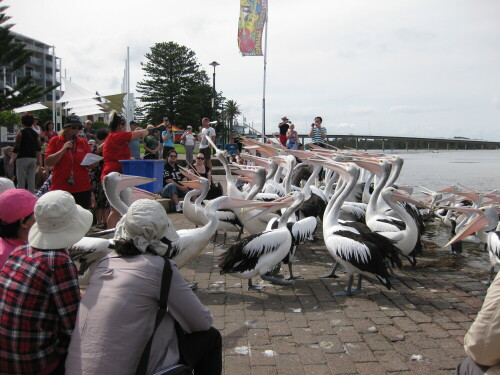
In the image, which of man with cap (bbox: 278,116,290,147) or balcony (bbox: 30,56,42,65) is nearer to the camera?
man with cap (bbox: 278,116,290,147)

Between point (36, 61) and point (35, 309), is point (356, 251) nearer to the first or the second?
point (35, 309)

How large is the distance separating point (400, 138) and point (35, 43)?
7668 centimetres

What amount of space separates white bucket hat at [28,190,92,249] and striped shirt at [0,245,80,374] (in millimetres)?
56

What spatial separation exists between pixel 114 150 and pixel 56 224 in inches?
160

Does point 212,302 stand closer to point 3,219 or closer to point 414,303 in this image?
point 414,303

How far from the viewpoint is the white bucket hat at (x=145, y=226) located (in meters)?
2.24

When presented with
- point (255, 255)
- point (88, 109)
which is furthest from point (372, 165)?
point (88, 109)

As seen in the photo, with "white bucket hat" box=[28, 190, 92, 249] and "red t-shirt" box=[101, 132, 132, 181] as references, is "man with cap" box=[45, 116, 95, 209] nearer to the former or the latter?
"red t-shirt" box=[101, 132, 132, 181]

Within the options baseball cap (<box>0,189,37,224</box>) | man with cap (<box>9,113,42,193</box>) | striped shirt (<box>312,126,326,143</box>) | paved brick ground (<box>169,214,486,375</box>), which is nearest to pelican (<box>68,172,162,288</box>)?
paved brick ground (<box>169,214,486,375</box>)

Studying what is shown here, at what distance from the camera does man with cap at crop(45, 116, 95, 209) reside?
580 cm

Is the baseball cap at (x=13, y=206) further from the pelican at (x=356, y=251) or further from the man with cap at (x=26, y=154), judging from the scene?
the man with cap at (x=26, y=154)

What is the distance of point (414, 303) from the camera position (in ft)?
15.6

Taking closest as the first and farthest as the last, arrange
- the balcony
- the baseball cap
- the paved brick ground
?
1. the baseball cap
2. the paved brick ground
3. the balcony

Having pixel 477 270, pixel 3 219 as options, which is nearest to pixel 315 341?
pixel 3 219
